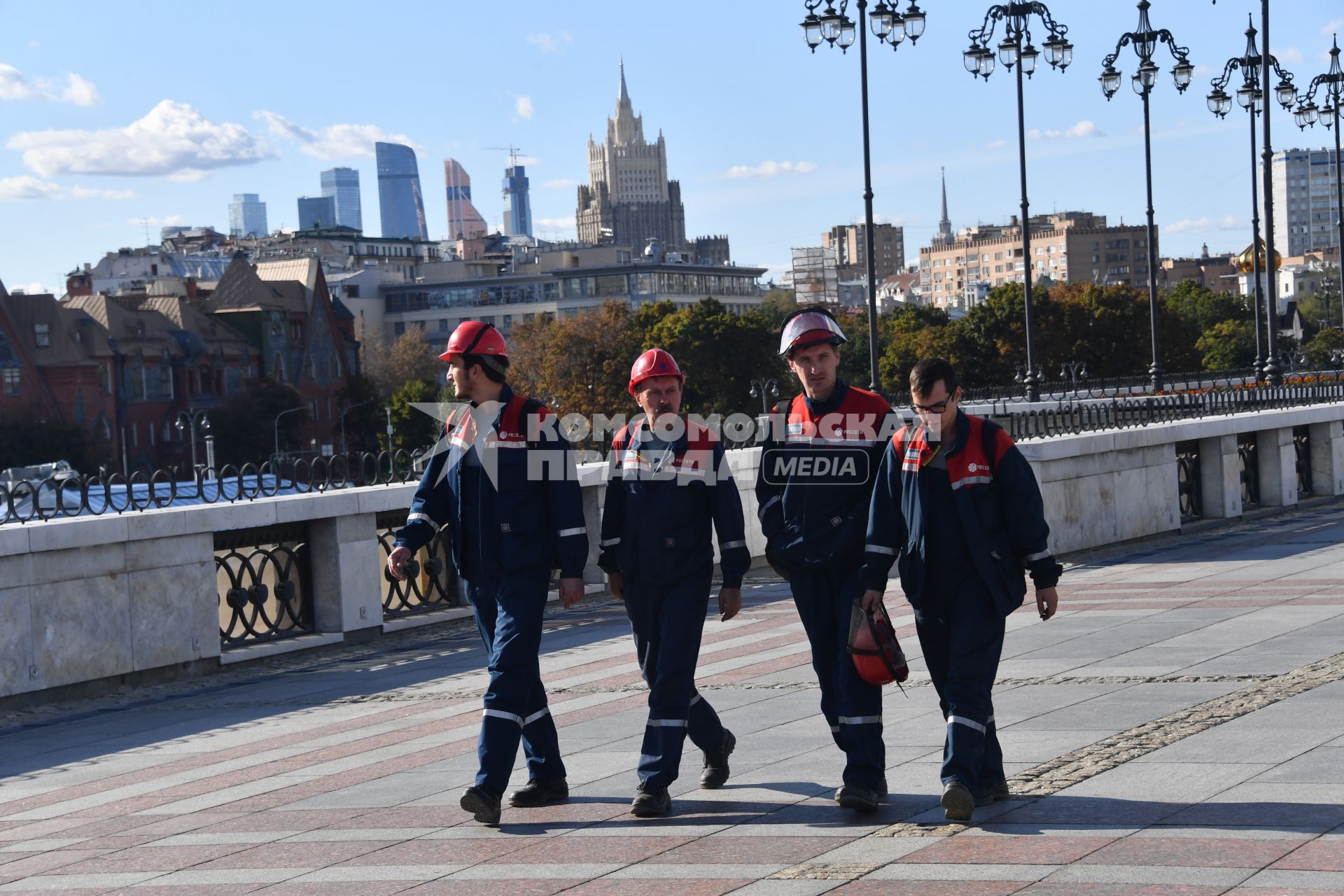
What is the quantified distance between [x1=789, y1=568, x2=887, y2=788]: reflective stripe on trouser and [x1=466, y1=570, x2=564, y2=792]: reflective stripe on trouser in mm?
1082

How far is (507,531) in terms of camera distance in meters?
6.82

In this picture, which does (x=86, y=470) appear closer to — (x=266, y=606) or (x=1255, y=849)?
(x=266, y=606)

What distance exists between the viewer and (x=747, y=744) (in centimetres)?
784

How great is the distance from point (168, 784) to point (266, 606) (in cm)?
493

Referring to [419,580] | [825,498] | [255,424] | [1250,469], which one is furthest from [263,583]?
[255,424]

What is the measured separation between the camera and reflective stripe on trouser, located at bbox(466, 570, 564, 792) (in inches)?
259

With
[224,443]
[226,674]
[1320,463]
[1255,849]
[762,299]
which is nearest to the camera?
[1255,849]

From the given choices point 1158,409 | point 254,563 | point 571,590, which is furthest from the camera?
point 1158,409

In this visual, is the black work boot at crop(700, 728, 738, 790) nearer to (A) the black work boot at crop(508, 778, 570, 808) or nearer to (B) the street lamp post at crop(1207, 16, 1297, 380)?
(A) the black work boot at crop(508, 778, 570, 808)

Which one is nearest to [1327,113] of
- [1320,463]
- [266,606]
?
[1320,463]

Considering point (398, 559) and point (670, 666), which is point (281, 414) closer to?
point (398, 559)

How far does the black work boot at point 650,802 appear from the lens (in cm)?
642

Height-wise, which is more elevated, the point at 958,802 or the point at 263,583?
the point at 263,583

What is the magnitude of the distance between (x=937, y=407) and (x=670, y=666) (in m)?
1.49
